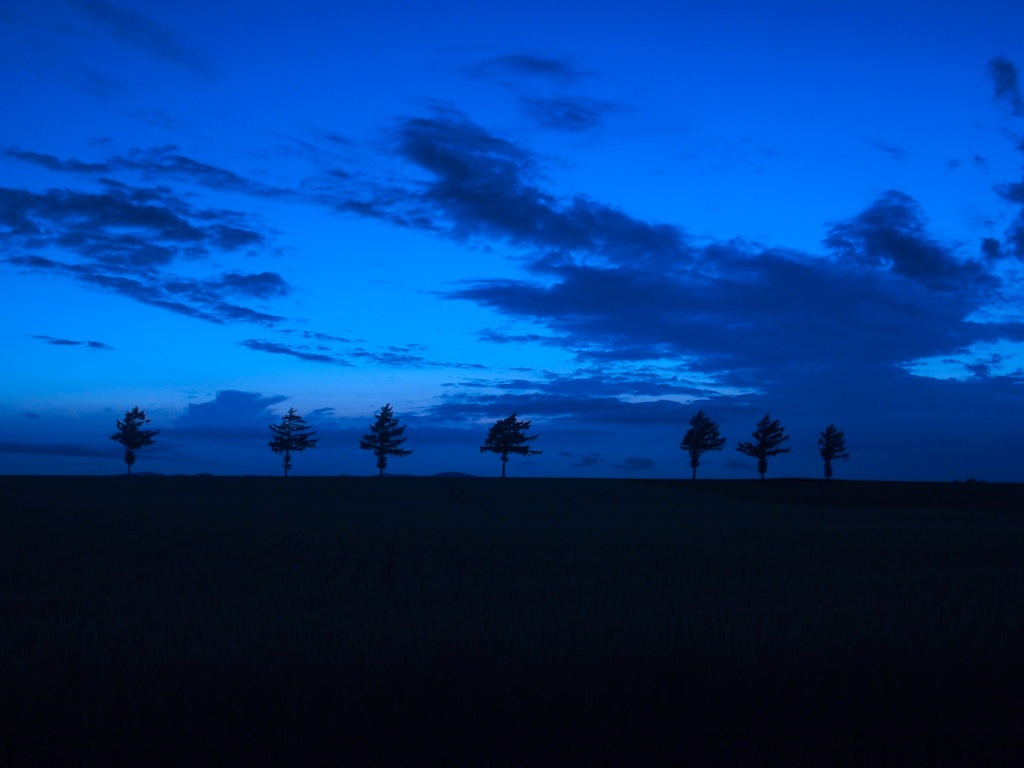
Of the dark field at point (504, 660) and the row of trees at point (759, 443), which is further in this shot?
the row of trees at point (759, 443)

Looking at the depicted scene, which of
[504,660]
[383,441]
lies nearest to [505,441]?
[383,441]

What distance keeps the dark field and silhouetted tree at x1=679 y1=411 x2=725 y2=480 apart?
82892 mm

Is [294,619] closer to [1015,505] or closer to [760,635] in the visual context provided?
[760,635]

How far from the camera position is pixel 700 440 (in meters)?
103

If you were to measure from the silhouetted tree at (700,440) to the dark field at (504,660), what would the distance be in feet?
272

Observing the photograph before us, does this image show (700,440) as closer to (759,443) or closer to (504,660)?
(759,443)

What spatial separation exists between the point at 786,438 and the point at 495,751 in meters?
101

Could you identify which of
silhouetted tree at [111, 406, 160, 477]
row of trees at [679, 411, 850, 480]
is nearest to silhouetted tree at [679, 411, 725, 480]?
row of trees at [679, 411, 850, 480]

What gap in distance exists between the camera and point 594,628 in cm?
1045

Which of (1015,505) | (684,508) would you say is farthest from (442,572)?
(1015,505)

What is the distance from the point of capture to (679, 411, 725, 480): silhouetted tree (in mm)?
102500

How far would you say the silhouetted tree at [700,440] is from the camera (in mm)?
102500

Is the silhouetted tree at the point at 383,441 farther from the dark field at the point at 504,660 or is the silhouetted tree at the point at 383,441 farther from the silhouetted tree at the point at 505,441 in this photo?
the dark field at the point at 504,660

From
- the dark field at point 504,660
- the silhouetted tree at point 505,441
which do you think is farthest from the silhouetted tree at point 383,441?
the dark field at point 504,660
